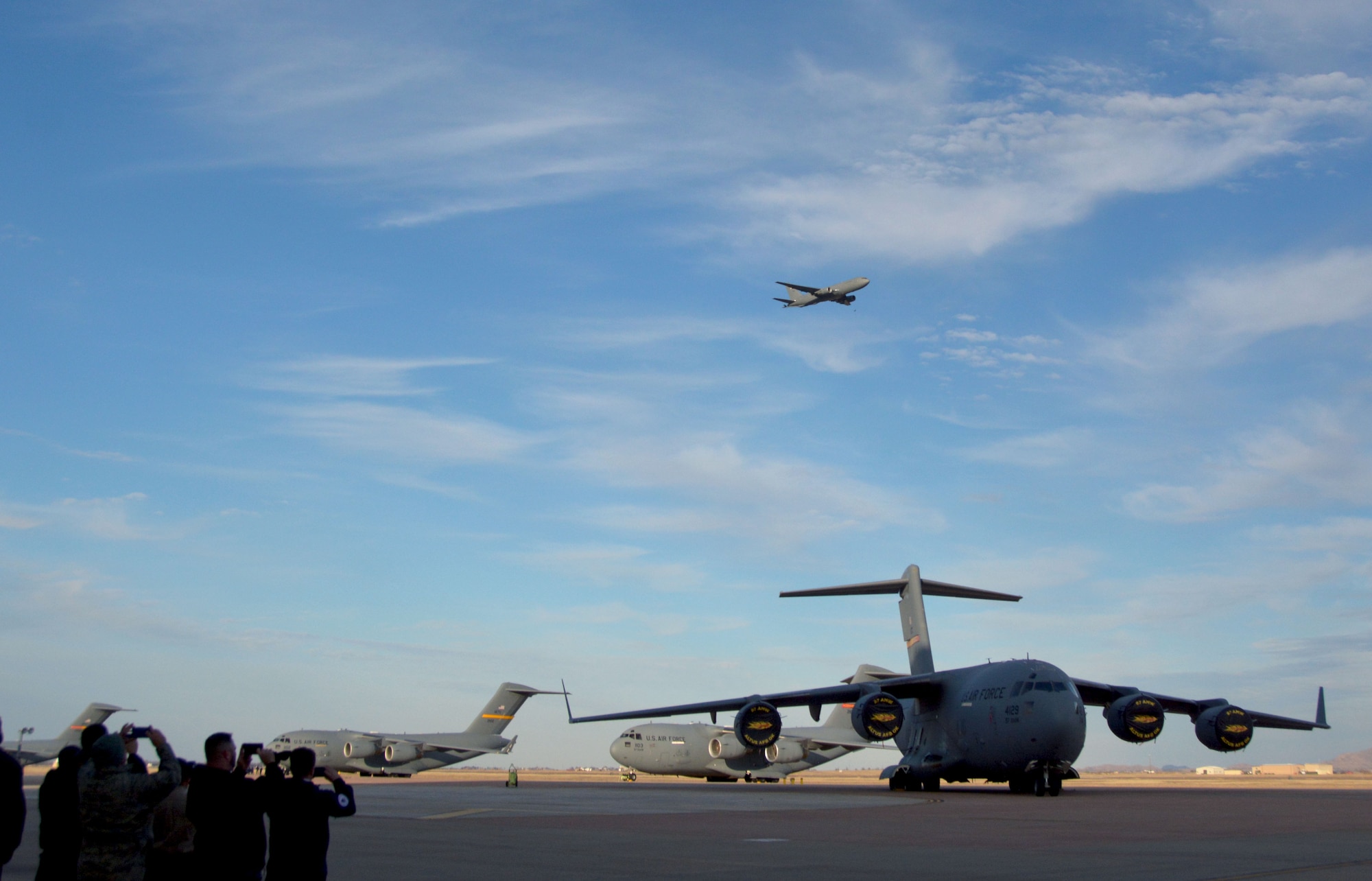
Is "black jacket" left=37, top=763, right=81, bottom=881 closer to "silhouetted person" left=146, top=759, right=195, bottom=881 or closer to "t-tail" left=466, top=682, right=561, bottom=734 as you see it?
"silhouetted person" left=146, top=759, right=195, bottom=881

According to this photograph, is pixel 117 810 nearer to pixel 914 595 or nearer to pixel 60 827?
pixel 60 827

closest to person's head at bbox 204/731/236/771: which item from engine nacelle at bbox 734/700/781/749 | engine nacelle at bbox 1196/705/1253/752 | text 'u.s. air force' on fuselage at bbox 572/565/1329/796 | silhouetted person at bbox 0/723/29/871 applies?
silhouetted person at bbox 0/723/29/871

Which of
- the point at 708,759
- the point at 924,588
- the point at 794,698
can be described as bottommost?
the point at 708,759

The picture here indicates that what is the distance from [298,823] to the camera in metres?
7.09

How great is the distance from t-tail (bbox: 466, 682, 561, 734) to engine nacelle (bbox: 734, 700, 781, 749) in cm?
2905

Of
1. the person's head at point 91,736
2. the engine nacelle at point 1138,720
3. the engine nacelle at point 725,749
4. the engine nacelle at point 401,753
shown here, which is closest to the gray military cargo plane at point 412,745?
the engine nacelle at point 401,753

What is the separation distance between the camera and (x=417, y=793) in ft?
88.0

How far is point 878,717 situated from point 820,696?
147 inches

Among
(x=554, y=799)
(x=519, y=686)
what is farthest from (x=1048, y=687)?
(x=519, y=686)

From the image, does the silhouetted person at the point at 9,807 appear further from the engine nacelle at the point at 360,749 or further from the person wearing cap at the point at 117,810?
the engine nacelle at the point at 360,749

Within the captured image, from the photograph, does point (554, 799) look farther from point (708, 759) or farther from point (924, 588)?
point (708, 759)

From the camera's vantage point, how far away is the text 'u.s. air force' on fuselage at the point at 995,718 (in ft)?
86.9

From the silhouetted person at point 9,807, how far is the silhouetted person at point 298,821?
57.0 inches

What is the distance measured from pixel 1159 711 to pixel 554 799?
16.0 meters
